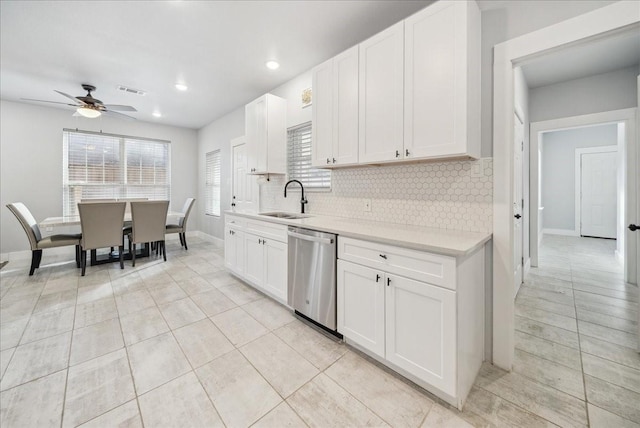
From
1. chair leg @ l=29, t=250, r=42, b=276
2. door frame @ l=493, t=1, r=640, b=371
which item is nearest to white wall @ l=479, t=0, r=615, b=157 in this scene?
door frame @ l=493, t=1, r=640, b=371

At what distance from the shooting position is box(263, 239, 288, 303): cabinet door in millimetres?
2439

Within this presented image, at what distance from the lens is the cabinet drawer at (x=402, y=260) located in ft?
4.36

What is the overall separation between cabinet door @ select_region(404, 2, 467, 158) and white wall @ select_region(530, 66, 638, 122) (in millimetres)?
3180

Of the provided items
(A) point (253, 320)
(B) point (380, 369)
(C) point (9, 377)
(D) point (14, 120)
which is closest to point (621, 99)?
(B) point (380, 369)

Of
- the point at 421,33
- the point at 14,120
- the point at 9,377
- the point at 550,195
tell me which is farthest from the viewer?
the point at 550,195

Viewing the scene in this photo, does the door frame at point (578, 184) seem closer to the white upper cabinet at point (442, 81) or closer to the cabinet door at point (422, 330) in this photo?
the white upper cabinet at point (442, 81)

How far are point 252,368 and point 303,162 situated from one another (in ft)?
7.81

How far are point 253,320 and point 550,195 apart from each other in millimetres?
7955

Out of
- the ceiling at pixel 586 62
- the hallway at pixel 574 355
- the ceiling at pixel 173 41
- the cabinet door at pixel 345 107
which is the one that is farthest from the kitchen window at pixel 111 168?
the ceiling at pixel 586 62

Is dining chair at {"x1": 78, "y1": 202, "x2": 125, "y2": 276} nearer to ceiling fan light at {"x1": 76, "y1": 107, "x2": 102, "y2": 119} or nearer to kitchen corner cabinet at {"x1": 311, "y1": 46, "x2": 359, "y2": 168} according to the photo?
ceiling fan light at {"x1": 76, "y1": 107, "x2": 102, "y2": 119}

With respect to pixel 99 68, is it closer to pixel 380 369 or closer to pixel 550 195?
pixel 380 369

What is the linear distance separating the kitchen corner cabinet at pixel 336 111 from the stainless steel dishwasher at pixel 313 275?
0.78 metres

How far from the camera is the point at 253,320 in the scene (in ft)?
7.67

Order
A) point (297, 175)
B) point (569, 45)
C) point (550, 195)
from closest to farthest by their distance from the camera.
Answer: point (569, 45)
point (297, 175)
point (550, 195)
